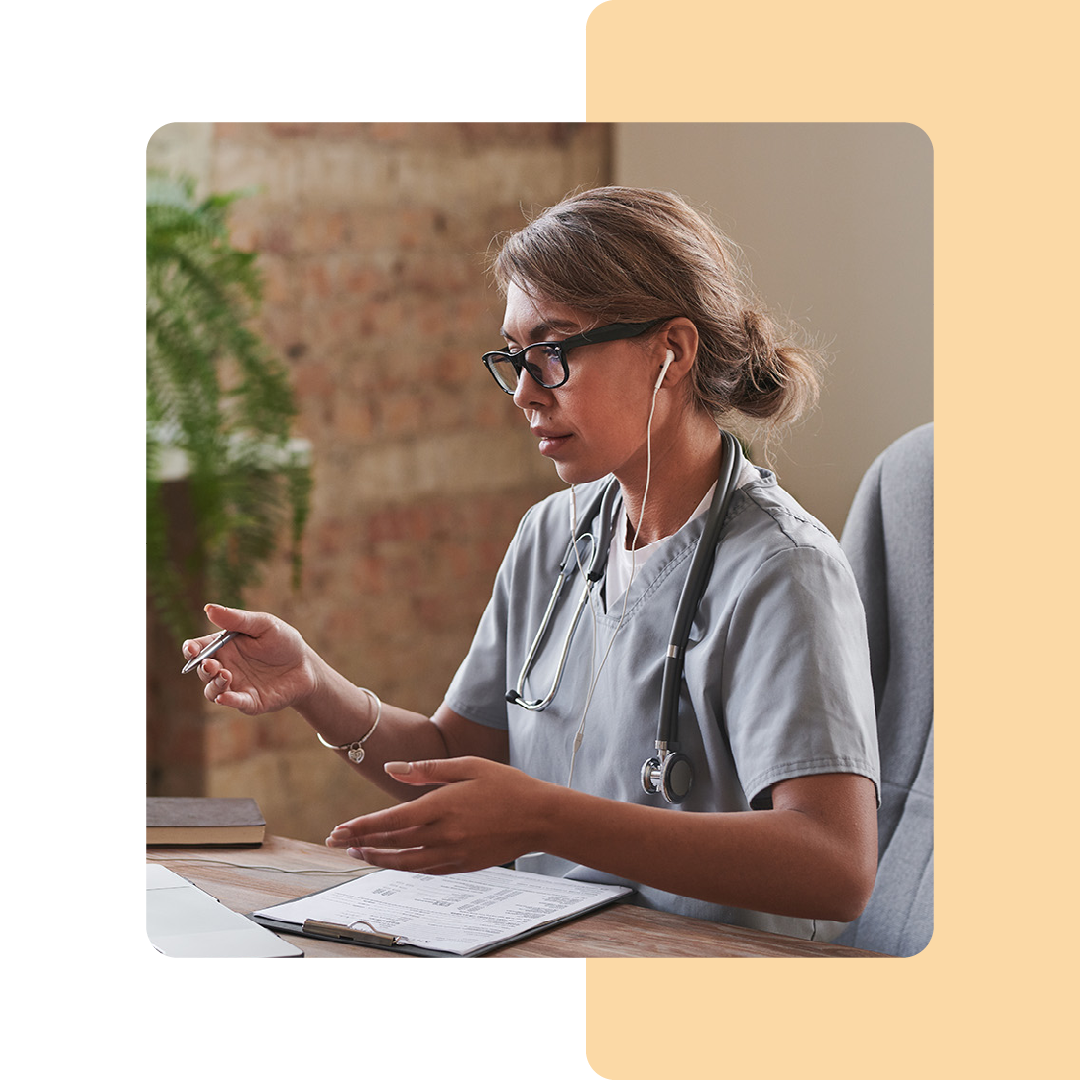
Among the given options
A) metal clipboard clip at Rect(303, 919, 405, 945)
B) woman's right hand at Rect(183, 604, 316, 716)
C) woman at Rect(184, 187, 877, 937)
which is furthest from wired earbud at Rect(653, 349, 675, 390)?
metal clipboard clip at Rect(303, 919, 405, 945)

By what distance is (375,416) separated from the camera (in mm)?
1593

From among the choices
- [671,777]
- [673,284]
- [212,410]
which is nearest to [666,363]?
[673,284]

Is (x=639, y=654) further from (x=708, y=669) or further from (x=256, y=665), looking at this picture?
(x=256, y=665)

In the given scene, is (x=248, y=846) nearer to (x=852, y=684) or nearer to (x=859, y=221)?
(x=852, y=684)

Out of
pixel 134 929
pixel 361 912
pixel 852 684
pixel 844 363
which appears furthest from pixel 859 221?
pixel 134 929

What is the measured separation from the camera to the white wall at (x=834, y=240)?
1.46 meters

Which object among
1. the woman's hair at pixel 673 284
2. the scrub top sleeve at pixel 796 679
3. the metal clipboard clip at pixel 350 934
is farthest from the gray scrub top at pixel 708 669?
the metal clipboard clip at pixel 350 934

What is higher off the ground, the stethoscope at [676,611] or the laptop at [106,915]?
the stethoscope at [676,611]

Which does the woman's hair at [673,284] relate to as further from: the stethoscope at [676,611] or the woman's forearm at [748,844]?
the woman's forearm at [748,844]

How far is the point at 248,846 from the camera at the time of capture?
5.16 feet

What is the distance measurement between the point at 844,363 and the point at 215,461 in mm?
756

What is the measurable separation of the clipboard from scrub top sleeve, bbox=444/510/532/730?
0.63 ft

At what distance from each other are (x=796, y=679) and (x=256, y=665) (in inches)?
24.2

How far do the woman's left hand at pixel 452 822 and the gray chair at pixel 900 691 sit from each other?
476 mm
